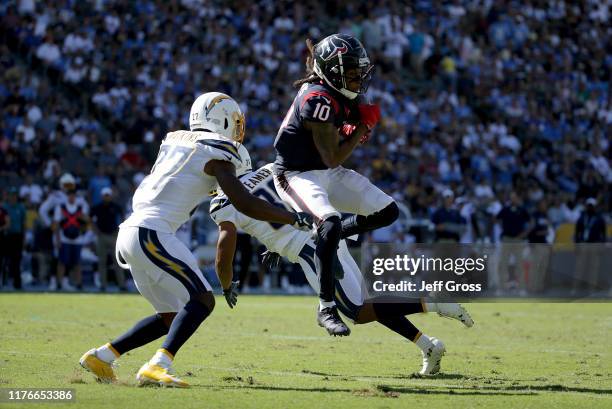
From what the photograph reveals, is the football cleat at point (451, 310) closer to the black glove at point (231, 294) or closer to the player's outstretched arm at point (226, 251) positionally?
the black glove at point (231, 294)

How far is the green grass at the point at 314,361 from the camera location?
664 cm

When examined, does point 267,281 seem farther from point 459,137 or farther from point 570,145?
point 570,145

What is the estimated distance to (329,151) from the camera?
7758 millimetres

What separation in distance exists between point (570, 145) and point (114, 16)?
1038 cm

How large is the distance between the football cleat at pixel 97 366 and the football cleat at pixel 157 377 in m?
0.29

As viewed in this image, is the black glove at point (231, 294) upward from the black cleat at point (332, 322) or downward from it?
downward

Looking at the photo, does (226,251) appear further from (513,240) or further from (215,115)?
(513,240)

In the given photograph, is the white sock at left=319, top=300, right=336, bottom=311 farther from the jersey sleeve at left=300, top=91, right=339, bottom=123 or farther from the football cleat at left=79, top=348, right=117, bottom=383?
the football cleat at left=79, top=348, right=117, bottom=383

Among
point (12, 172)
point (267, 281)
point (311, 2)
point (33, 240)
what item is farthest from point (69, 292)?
point (311, 2)

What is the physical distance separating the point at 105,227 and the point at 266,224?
9.72m

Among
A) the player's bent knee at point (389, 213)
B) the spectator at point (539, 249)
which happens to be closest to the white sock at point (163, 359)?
the player's bent knee at point (389, 213)

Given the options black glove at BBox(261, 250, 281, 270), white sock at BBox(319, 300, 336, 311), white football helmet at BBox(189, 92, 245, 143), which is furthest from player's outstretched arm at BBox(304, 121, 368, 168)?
black glove at BBox(261, 250, 281, 270)

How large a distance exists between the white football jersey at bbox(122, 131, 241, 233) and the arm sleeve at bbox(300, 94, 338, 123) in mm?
862

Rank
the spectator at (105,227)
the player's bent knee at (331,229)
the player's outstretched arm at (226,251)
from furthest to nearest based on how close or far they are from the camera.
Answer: the spectator at (105,227), the player's outstretched arm at (226,251), the player's bent knee at (331,229)
